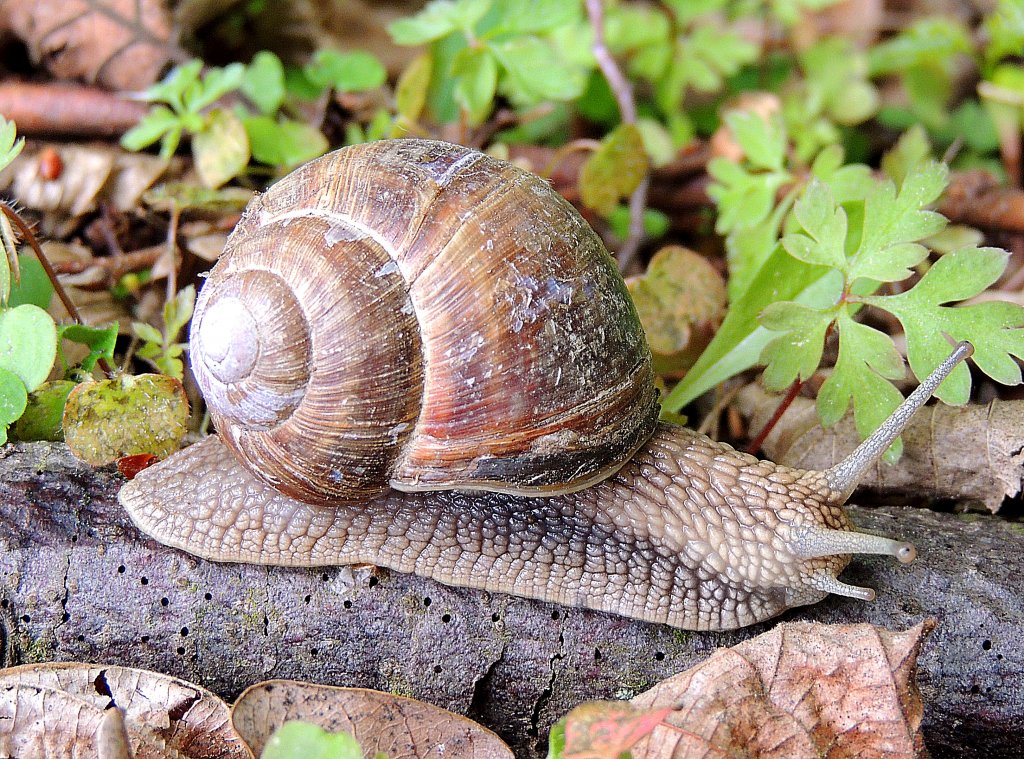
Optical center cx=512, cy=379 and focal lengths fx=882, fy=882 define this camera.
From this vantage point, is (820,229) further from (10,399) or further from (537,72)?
(10,399)

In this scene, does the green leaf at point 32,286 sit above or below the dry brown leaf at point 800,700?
above

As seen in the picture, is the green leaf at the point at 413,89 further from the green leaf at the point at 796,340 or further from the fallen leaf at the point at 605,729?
the fallen leaf at the point at 605,729

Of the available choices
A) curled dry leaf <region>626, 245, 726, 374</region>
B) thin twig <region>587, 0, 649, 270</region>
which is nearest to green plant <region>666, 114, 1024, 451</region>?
curled dry leaf <region>626, 245, 726, 374</region>

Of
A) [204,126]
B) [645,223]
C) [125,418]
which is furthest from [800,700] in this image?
[204,126]

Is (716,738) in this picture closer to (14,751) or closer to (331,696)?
(331,696)

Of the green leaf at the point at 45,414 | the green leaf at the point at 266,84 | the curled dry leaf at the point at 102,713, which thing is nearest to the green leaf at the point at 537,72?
the green leaf at the point at 266,84
